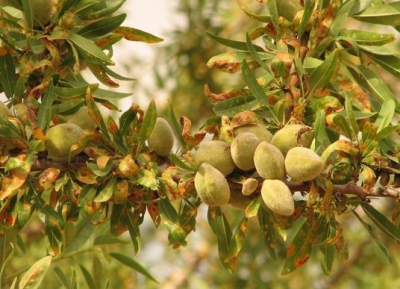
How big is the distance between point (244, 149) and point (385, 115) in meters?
0.19

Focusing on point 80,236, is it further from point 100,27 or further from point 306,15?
point 306,15

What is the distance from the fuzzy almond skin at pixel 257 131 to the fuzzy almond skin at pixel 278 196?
9 centimetres

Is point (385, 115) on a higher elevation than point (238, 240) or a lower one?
higher

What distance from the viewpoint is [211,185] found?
3.01ft

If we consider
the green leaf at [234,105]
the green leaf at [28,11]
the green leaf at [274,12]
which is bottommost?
the green leaf at [234,105]

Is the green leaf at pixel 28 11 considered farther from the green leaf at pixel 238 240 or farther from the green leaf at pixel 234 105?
the green leaf at pixel 238 240

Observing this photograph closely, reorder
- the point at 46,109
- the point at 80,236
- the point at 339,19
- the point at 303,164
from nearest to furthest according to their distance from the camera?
the point at 303,164 → the point at 46,109 → the point at 339,19 → the point at 80,236

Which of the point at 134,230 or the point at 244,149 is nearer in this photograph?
the point at 244,149

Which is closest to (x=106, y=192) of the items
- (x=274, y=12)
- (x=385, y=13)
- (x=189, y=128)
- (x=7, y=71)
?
(x=189, y=128)

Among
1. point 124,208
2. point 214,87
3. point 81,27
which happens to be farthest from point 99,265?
point 214,87

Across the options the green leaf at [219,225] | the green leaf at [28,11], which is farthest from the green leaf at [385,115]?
the green leaf at [28,11]

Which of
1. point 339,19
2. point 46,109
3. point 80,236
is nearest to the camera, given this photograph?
point 46,109

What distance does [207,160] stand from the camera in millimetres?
962

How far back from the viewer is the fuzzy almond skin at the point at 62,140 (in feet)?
3.23
